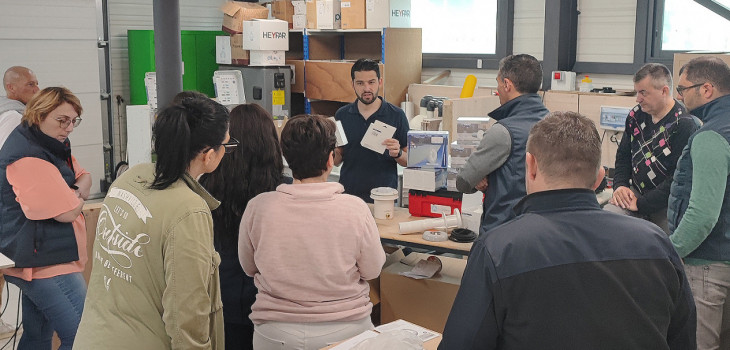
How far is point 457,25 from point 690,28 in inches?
88.3

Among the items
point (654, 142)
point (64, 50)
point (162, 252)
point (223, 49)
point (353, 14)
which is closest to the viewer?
point (162, 252)

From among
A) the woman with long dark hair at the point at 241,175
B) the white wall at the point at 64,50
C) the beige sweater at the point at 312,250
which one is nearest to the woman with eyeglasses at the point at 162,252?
the beige sweater at the point at 312,250

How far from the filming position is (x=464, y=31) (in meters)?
7.31

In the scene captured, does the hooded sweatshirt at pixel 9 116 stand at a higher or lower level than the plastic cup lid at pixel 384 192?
higher

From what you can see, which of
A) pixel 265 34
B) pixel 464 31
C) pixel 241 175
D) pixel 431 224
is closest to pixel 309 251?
pixel 241 175

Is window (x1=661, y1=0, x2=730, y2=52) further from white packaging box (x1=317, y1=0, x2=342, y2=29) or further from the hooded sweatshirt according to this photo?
the hooded sweatshirt

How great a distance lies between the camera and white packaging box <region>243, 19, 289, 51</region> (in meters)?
7.04

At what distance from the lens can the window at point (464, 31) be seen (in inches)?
273

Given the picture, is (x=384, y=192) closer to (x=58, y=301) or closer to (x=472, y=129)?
(x=472, y=129)

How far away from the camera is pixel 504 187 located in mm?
3266

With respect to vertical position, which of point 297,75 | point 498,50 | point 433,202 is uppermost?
point 498,50

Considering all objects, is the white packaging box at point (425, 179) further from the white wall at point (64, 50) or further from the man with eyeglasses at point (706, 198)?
the white wall at point (64, 50)

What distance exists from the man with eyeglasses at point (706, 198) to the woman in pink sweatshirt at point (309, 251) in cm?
147

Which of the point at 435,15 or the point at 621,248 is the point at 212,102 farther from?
the point at 435,15
